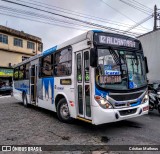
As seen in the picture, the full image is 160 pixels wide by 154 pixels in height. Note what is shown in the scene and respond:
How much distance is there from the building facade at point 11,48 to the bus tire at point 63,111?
2474 centimetres

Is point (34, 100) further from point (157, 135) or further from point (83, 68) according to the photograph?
point (157, 135)

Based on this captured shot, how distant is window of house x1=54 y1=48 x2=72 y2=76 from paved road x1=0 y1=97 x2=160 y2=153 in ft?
6.28

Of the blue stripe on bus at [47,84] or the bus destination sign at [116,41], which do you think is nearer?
the bus destination sign at [116,41]

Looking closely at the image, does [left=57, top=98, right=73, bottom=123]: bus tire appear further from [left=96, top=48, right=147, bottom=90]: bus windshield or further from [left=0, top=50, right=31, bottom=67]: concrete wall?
[left=0, top=50, right=31, bottom=67]: concrete wall

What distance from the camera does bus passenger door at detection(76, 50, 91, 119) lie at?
576cm

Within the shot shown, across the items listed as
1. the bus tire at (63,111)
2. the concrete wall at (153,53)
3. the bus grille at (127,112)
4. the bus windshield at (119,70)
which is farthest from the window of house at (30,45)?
the bus grille at (127,112)

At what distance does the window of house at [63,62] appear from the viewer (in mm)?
6734

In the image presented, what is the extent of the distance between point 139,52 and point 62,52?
276 cm

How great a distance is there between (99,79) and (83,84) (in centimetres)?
70

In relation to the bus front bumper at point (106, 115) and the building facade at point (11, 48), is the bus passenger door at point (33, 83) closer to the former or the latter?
the bus front bumper at point (106, 115)

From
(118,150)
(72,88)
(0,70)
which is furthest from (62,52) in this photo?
(0,70)

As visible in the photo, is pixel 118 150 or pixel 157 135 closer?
pixel 118 150

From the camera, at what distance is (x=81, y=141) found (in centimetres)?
518

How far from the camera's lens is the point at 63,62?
7141mm
